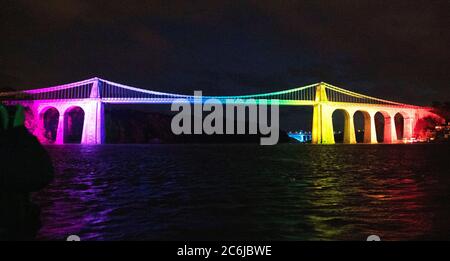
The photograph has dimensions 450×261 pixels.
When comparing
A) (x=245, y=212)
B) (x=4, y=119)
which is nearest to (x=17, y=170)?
(x=4, y=119)

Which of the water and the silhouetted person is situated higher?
the silhouetted person

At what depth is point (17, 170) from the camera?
3180 millimetres

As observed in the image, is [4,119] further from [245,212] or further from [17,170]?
[245,212]

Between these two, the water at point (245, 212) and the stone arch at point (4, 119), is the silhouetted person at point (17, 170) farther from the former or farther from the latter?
the water at point (245, 212)

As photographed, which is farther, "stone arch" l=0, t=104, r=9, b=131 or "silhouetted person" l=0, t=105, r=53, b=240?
"stone arch" l=0, t=104, r=9, b=131

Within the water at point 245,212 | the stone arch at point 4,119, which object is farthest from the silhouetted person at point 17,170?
the water at point 245,212

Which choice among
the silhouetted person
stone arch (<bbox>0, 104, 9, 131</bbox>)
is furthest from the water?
stone arch (<bbox>0, 104, 9, 131</bbox>)

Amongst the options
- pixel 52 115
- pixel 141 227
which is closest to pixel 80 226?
pixel 141 227

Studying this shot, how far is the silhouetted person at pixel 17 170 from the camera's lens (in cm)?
318

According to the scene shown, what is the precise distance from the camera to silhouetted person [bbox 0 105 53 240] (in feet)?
10.4

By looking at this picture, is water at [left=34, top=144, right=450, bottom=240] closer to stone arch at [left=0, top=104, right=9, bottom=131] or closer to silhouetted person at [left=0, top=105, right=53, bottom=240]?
silhouetted person at [left=0, top=105, right=53, bottom=240]
